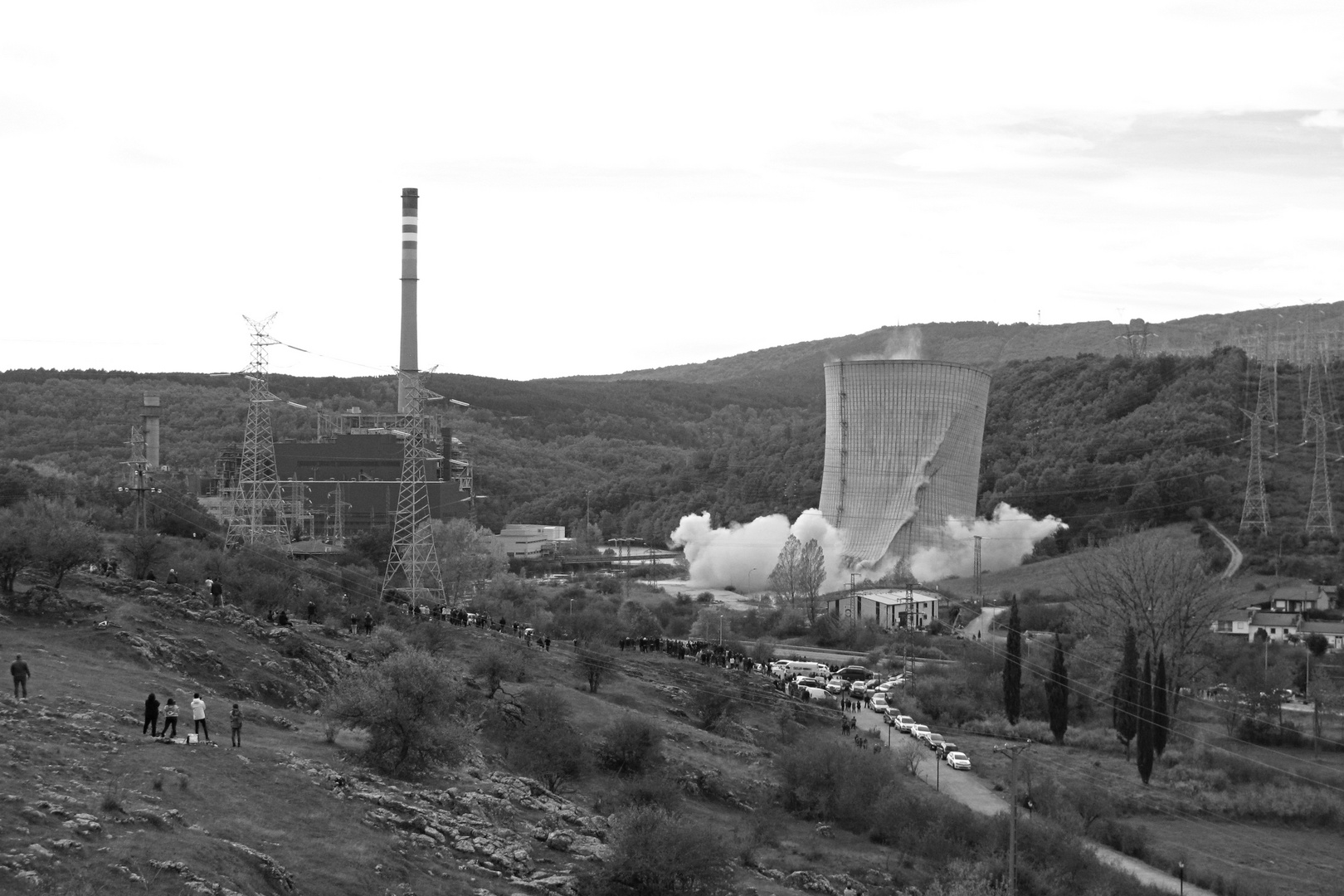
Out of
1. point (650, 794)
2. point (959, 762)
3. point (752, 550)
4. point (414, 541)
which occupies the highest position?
point (414, 541)

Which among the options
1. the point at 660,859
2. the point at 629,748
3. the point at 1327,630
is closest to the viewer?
the point at 660,859

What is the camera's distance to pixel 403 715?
25016mm

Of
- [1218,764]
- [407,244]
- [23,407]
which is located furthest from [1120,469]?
[23,407]

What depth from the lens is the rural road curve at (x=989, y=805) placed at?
104ft

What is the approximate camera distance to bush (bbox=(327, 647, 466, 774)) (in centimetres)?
2505

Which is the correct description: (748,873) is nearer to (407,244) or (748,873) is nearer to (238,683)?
(238,683)

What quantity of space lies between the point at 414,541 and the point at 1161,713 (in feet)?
82.7

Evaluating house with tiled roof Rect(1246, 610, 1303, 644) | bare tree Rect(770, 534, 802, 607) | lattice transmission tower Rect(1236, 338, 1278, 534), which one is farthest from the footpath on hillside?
lattice transmission tower Rect(1236, 338, 1278, 534)

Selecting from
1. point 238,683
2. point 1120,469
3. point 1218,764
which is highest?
point 1120,469

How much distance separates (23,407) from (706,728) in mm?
88592

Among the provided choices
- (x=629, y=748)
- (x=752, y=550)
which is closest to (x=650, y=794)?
(x=629, y=748)

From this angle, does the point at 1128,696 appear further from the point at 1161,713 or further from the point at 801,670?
the point at 801,670

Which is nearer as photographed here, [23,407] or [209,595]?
[209,595]

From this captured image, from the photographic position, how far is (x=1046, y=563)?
78.9m
